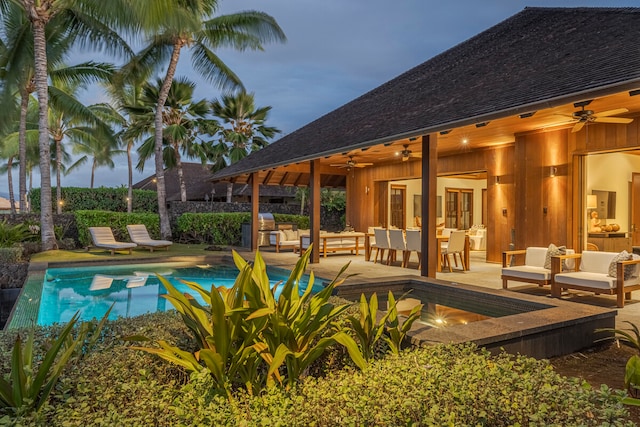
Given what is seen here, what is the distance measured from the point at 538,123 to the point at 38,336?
30.3ft

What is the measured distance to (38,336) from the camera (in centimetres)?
359

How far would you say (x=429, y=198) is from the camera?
322 inches

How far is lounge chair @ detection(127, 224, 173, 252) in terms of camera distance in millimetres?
14521

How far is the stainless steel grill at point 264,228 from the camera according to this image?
55.1 feet

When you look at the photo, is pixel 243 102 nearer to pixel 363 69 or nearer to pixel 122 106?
pixel 122 106

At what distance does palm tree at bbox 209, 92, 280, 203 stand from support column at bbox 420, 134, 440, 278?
17.5 m

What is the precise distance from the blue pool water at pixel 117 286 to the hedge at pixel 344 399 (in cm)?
344

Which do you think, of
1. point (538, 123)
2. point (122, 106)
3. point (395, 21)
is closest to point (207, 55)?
point (122, 106)

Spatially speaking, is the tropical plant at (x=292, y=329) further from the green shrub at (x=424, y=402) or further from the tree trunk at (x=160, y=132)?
the tree trunk at (x=160, y=132)

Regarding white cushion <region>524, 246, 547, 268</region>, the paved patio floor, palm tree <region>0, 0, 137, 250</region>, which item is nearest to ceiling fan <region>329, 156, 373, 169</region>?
the paved patio floor

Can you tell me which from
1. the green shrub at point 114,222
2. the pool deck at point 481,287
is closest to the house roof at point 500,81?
the pool deck at point 481,287

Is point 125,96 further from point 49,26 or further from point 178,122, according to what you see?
point 49,26

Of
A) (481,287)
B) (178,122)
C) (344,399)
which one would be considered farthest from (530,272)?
(178,122)

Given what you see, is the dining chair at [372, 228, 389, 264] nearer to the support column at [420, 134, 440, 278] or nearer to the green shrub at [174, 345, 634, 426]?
the support column at [420, 134, 440, 278]
